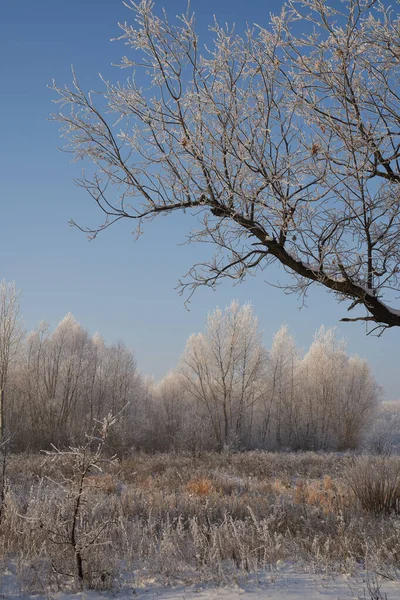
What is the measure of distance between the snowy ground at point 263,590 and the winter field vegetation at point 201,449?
40 millimetres

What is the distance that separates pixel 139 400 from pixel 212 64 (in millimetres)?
32722

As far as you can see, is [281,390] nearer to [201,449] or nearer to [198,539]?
[201,449]

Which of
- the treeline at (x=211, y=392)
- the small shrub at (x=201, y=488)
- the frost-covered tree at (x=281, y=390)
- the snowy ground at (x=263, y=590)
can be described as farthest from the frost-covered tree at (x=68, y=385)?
the snowy ground at (x=263, y=590)

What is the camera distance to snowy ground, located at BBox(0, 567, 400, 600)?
339 cm

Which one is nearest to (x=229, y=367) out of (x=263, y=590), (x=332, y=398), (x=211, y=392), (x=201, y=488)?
(x=211, y=392)

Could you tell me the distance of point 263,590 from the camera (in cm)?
359

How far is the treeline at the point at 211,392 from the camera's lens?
29.8 m

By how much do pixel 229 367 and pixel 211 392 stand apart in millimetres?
2496

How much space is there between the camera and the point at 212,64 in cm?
444

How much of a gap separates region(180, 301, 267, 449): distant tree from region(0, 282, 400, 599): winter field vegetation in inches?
3.9

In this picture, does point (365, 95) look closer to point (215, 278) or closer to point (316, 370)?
point (215, 278)

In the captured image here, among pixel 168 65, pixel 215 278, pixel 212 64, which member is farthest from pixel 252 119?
pixel 215 278

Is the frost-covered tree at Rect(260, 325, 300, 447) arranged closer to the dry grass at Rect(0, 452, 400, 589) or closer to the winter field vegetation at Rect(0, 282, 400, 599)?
the winter field vegetation at Rect(0, 282, 400, 599)

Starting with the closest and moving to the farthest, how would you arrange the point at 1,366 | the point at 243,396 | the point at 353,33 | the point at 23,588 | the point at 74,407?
the point at 23,588
the point at 353,33
the point at 1,366
the point at 74,407
the point at 243,396
